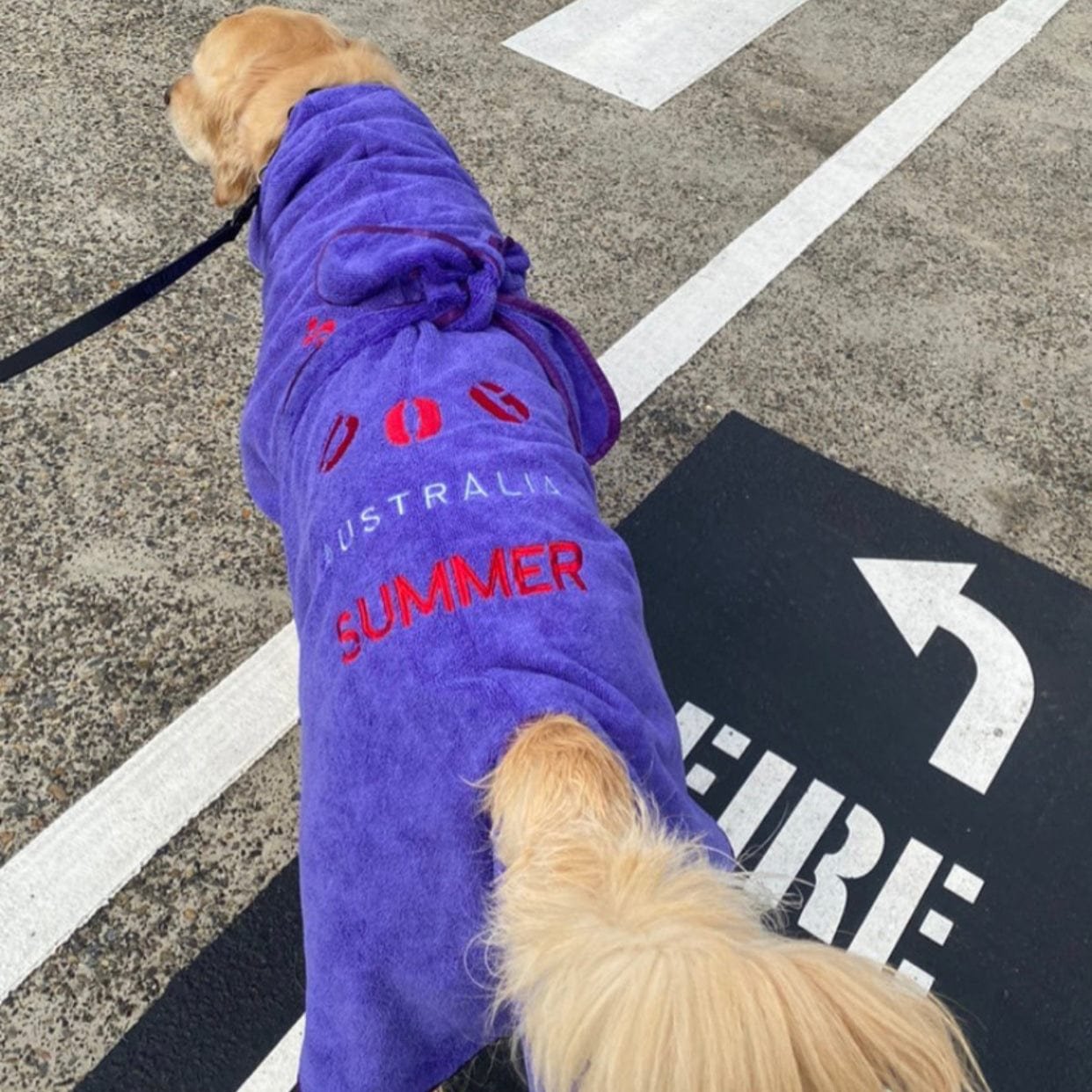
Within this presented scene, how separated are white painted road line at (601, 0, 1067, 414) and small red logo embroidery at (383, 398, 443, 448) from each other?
167cm

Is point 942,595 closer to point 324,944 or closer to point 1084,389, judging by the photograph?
point 1084,389

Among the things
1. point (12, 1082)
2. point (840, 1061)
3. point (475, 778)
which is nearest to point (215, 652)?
point (12, 1082)

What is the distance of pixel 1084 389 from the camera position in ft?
11.5

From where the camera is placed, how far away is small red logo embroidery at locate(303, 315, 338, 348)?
1.76m

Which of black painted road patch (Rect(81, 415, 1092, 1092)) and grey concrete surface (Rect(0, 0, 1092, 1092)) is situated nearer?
black painted road patch (Rect(81, 415, 1092, 1092))

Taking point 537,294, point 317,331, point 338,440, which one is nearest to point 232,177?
point 317,331

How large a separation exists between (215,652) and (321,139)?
125cm

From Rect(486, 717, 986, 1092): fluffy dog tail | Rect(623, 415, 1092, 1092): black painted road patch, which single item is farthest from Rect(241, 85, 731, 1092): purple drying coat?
Rect(623, 415, 1092, 1092): black painted road patch

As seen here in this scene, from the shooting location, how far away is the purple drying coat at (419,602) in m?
1.25

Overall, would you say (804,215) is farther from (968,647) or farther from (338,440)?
(338,440)

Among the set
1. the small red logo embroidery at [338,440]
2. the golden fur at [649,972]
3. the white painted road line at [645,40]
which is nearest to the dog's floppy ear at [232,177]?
the small red logo embroidery at [338,440]

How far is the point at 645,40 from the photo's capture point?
4.75 metres

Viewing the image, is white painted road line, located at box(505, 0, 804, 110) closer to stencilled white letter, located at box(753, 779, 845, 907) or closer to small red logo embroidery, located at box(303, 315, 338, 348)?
small red logo embroidery, located at box(303, 315, 338, 348)

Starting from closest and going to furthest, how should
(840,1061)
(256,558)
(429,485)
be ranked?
1. (840,1061)
2. (429,485)
3. (256,558)
